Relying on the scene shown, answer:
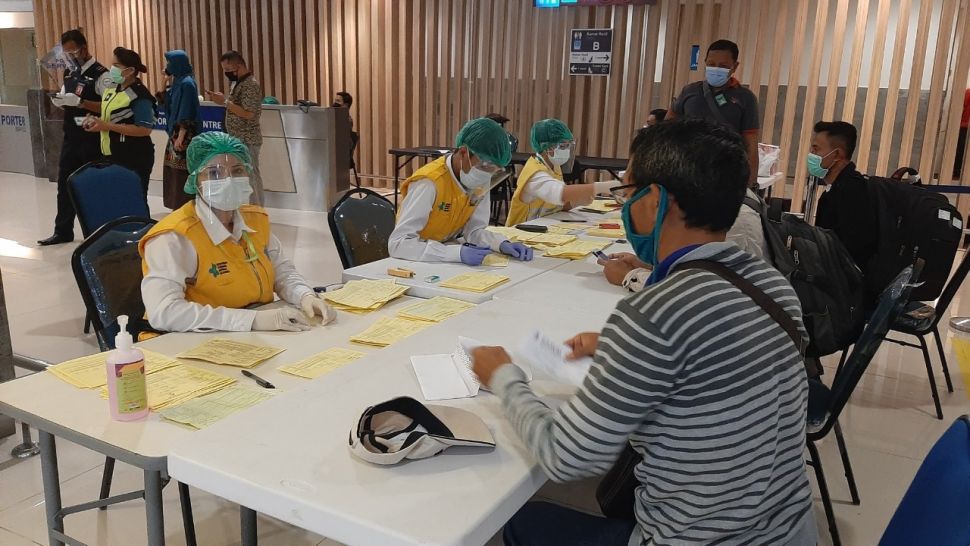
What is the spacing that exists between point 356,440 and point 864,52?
7.98m

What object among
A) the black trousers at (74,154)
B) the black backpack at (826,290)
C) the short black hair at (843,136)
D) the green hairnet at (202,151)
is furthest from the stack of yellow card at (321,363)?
the black trousers at (74,154)

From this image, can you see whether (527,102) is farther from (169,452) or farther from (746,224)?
(169,452)

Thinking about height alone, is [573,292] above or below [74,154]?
below

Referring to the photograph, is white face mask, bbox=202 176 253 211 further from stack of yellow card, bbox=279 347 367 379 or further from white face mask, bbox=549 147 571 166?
white face mask, bbox=549 147 571 166

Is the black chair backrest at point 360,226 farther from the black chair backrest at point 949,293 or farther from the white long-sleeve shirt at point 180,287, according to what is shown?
the black chair backrest at point 949,293

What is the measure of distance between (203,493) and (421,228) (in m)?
1.32

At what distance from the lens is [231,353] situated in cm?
182

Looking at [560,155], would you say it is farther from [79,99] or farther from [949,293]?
[79,99]

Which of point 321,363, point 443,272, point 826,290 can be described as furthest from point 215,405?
point 826,290

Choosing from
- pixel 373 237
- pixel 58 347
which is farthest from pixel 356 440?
pixel 58 347

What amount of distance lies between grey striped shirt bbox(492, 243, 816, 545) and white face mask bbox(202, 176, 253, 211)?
1.39 metres

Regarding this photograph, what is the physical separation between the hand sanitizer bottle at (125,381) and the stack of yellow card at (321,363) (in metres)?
0.35

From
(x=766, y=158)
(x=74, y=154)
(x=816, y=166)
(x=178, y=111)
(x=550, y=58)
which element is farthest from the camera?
(x=550, y=58)

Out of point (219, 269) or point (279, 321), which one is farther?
point (219, 269)
